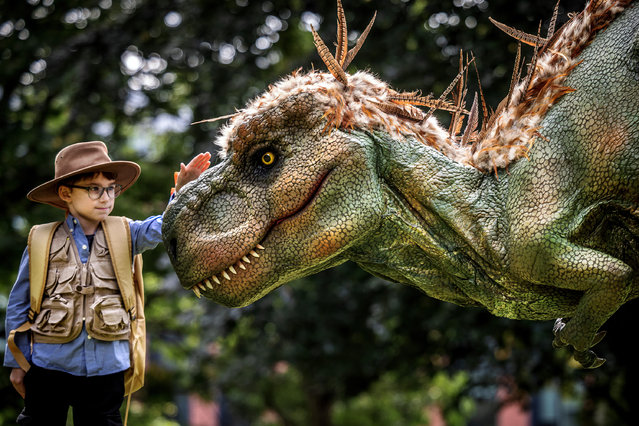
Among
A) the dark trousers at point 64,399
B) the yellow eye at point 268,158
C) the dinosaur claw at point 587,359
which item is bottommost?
the dark trousers at point 64,399

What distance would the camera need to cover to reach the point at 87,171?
2.96m

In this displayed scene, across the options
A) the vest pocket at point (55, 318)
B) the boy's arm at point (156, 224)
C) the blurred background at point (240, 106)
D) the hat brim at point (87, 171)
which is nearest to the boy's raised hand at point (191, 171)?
the boy's arm at point (156, 224)

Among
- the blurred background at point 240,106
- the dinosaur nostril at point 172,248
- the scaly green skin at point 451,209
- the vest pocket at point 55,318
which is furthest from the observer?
the blurred background at point 240,106

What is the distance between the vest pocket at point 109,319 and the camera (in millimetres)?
2879

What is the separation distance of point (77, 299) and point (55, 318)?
4.4 inches

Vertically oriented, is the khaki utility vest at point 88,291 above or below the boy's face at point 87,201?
below

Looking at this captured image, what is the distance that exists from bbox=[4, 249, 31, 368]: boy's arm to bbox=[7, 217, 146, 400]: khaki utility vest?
2 cm

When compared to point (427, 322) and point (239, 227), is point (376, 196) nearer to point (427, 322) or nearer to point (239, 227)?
point (239, 227)

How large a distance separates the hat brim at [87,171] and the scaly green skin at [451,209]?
424mm

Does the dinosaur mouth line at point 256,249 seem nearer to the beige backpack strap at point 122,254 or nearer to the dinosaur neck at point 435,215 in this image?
the dinosaur neck at point 435,215

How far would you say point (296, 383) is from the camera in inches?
532

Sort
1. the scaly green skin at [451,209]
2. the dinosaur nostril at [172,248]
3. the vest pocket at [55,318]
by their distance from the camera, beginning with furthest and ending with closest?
the vest pocket at [55,318]
the dinosaur nostril at [172,248]
the scaly green skin at [451,209]

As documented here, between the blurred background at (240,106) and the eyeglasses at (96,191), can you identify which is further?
the blurred background at (240,106)

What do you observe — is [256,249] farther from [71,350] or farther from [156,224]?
[71,350]
